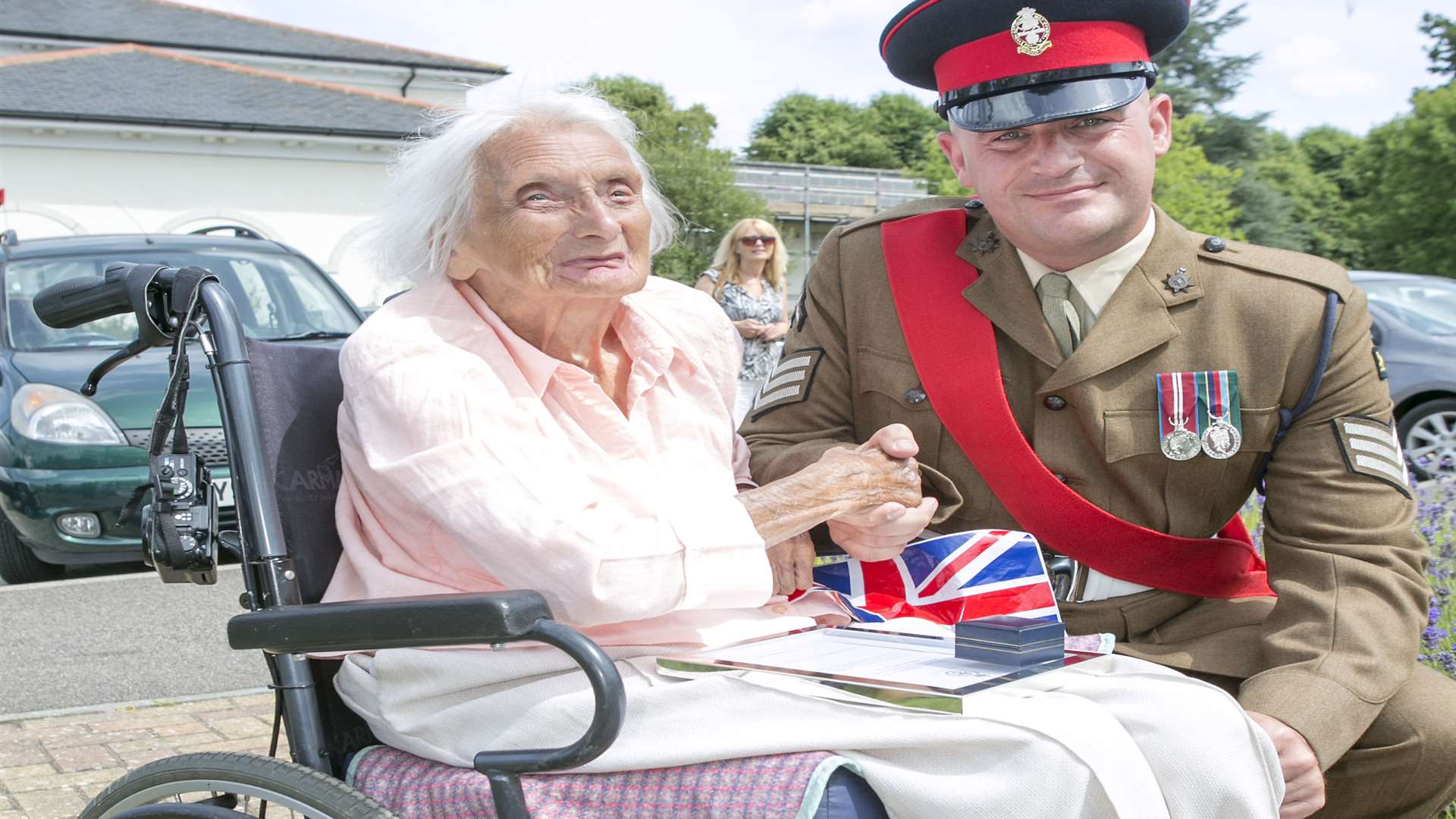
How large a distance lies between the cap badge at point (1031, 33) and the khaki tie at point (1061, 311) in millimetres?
431

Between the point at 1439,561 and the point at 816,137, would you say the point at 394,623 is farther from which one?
the point at 816,137

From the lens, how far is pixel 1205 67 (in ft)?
162

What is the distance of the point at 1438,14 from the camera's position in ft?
104

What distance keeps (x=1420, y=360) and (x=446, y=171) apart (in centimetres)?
939

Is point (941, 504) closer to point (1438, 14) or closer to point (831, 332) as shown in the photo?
point (831, 332)

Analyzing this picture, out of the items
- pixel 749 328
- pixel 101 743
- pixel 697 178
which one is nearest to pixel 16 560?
pixel 101 743

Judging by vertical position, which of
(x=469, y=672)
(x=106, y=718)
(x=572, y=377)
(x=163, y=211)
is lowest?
(x=106, y=718)

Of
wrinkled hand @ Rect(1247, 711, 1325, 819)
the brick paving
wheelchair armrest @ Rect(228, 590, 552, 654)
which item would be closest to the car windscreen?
the brick paving

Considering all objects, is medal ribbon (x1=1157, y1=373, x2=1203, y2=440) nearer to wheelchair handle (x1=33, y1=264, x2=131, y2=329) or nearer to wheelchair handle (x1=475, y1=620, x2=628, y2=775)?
wheelchair handle (x1=475, y1=620, x2=628, y2=775)

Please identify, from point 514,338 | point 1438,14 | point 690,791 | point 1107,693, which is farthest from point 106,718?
point 1438,14

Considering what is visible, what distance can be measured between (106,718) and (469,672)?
3139mm

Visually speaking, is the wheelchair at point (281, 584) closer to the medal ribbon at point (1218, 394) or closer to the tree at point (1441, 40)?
the medal ribbon at point (1218, 394)

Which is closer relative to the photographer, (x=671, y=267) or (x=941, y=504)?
(x=941, y=504)

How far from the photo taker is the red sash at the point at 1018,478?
2.55 metres
